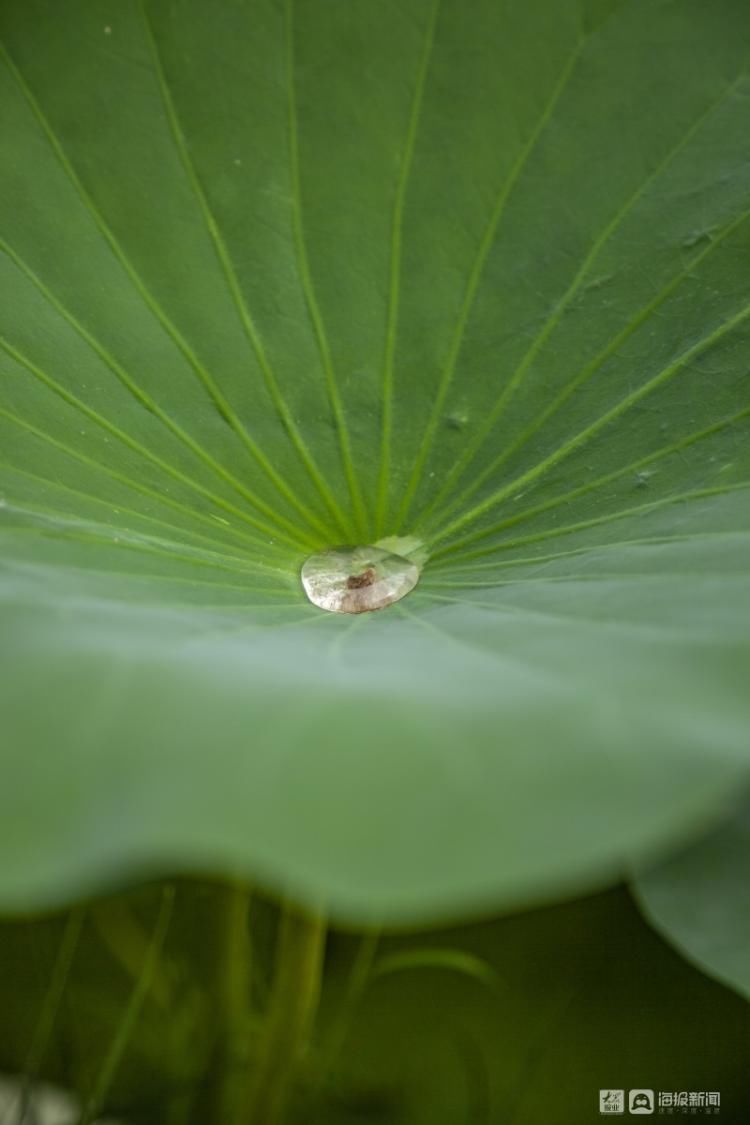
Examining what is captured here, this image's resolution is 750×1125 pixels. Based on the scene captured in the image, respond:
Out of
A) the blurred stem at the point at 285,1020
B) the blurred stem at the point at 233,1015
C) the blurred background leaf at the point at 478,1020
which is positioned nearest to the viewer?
the blurred stem at the point at 285,1020

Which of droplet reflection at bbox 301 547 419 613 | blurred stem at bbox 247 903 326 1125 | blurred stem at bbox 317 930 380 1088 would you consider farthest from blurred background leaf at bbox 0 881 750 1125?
droplet reflection at bbox 301 547 419 613

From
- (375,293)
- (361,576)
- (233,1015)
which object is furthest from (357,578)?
(233,1015)

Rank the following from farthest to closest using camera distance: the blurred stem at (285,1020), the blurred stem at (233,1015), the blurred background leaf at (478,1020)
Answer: the blurred background leaf at (478,1020) → the blurred stem at (233,1015) → the blurred stem at (285,1020)

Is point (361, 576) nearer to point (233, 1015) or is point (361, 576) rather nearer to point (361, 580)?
point (361, 580)

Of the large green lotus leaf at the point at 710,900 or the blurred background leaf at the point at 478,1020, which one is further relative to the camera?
the blurred background leaf at the point at 478,1020

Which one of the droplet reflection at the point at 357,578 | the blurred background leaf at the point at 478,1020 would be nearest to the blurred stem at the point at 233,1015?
the blurred background leaf at the point at 478,1020
